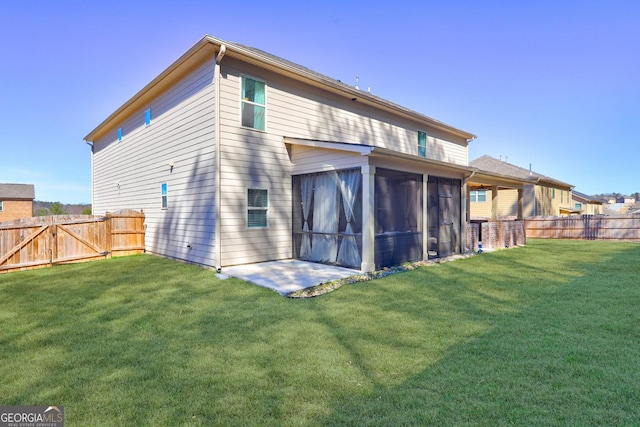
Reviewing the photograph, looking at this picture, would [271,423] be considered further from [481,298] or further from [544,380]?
[481,298]

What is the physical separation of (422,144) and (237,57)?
9.33 m

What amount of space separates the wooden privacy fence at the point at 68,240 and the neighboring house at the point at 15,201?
A: 31603 mm

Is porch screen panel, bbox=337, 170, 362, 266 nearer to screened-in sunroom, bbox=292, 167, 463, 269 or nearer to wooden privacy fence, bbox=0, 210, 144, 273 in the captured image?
screened-in sunroom, bbox=292, 167, 463, 269

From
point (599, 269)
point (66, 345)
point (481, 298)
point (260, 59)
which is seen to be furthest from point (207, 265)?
point (599, 269)

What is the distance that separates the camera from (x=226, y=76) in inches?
313

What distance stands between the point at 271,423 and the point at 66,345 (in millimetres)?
2974

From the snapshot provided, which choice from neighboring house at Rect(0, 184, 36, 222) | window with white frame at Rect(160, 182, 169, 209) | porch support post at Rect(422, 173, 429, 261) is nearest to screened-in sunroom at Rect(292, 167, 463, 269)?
porch support post at Rect(422, 173, 429, 261)

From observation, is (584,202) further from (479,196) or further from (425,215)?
(425,215)

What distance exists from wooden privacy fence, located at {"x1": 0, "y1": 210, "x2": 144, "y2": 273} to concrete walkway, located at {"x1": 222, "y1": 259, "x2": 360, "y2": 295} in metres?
5.20

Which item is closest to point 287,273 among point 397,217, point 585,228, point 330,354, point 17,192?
point 397,217

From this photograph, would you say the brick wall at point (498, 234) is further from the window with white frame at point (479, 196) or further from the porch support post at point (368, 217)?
the window with white frame at point (479, 196)

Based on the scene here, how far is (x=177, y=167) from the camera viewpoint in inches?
376

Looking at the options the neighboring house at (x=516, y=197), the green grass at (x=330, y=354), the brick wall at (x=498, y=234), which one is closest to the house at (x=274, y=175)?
the brick wall at (x=498, y=234)

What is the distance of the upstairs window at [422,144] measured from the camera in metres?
14.3
